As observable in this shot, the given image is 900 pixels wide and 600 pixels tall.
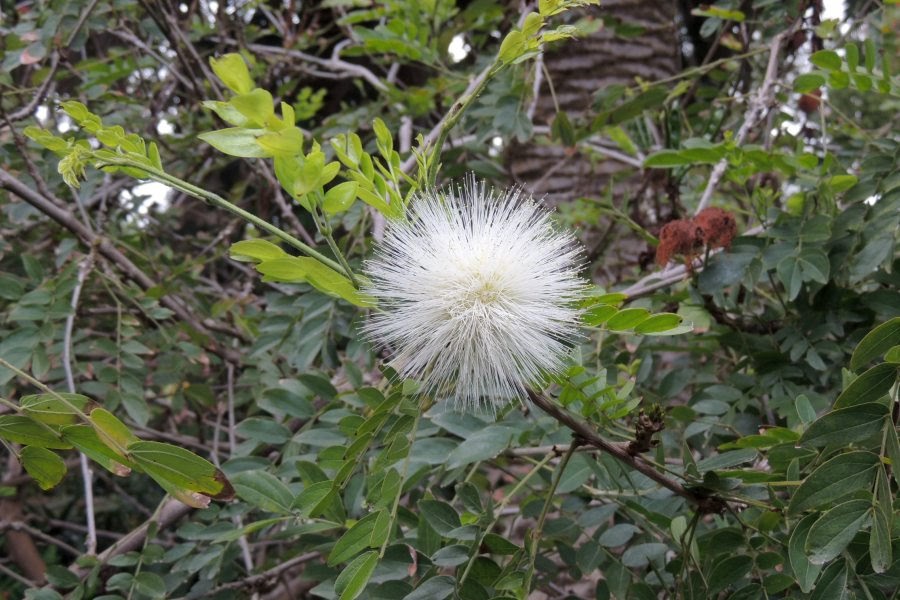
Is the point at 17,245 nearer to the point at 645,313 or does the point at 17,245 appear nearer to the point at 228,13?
the point at 228,13

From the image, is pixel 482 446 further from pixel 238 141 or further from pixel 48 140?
pixel 48 140

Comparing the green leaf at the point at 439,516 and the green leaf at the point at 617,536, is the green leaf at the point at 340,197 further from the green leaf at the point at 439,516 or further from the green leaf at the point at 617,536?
the green leaf at the point at 617,536

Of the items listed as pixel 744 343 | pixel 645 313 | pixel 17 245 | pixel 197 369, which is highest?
pixel 17 245

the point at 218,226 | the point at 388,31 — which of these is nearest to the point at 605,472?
the point at 388,31

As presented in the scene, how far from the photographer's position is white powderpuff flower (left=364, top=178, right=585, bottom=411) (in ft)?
3.07

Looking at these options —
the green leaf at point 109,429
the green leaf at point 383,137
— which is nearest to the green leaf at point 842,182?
the green leaf at point 383,137

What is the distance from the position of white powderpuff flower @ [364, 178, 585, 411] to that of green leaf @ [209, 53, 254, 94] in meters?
0.24

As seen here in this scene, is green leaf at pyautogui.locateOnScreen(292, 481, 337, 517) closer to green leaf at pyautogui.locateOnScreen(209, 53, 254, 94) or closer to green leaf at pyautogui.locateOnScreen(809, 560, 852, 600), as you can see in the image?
green leaf at pyautogui.locateOnScreen(209, 53, 254, 94)

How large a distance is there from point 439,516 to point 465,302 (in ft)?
1.00

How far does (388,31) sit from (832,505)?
139cm

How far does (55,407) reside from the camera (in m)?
0.90

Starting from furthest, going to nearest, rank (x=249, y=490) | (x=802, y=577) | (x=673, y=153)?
(x=673, y=153), (x=249, y=490), (x=802, y=577)

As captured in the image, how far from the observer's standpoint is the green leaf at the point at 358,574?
34.1 inches

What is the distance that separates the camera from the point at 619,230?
2355 mm
